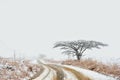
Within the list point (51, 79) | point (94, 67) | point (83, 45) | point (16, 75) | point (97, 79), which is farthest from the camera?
point (83, 45)

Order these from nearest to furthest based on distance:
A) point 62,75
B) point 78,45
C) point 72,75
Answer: point 72,75 → point 62,75 → point 78,45

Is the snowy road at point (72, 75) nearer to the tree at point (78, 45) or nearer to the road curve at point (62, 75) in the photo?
the road curve at point (62, 75)

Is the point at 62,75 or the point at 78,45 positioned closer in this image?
the point at 62,75

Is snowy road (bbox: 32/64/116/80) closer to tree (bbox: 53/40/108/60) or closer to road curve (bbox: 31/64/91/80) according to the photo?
road curve (bbox: 31/64/91/80)

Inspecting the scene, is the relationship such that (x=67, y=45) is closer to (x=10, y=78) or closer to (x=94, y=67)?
(x=94, y=67)

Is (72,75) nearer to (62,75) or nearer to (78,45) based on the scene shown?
(62,75)

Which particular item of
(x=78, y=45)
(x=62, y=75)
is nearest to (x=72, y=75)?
(x=62, y=75)

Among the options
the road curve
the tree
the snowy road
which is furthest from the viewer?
the tree

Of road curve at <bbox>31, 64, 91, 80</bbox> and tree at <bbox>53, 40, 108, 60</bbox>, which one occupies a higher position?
tree at <bbox>53, 40, 108, 60</bbox>

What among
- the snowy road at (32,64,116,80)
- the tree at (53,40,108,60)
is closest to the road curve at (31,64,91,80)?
the snowy road at (32,64,116,80)

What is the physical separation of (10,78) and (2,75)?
718mm

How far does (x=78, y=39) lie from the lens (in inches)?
2024

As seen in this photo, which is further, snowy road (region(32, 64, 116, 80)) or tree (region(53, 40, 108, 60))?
tree (region(53, 40, 108, 60))

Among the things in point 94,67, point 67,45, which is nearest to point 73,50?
point 67,45
